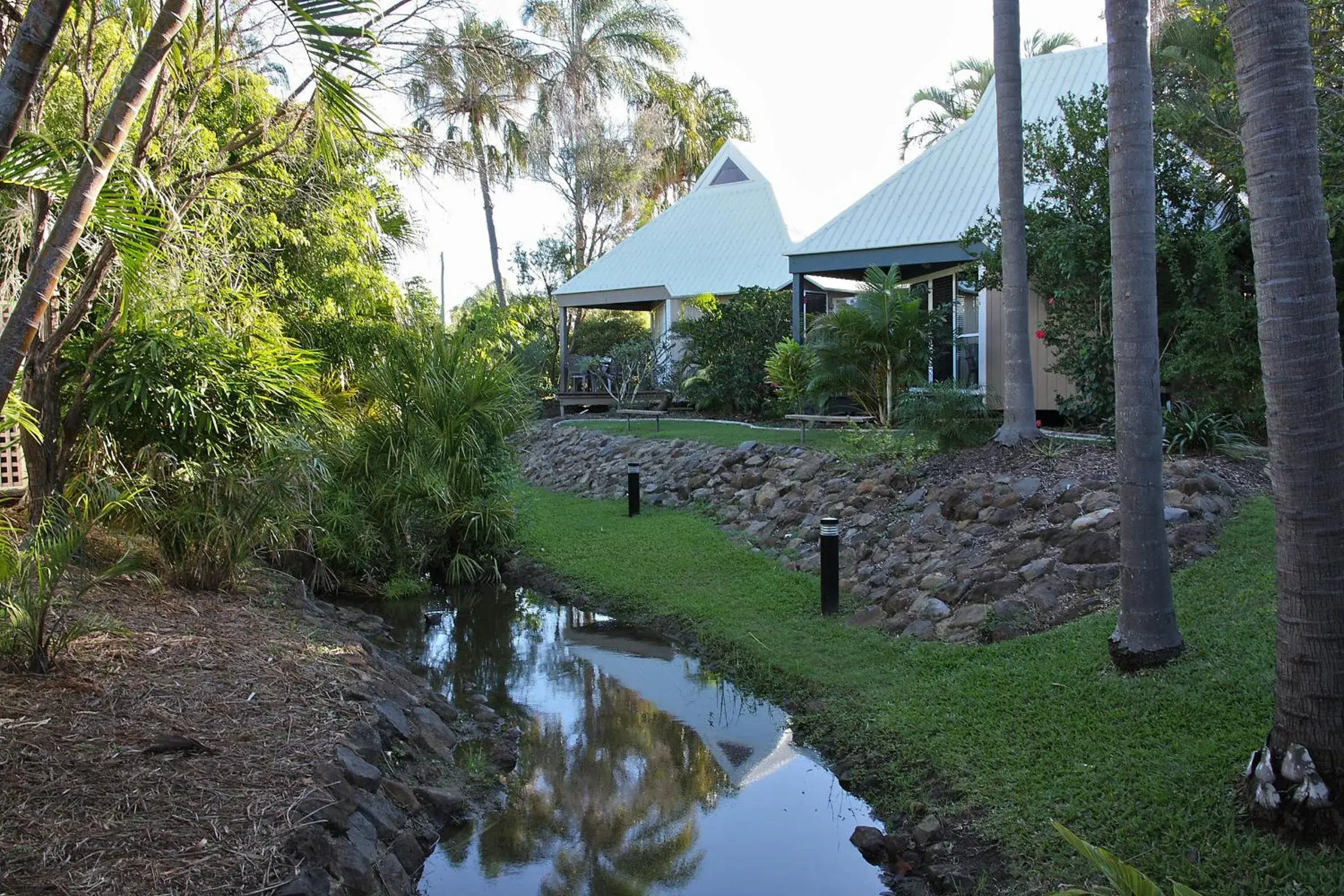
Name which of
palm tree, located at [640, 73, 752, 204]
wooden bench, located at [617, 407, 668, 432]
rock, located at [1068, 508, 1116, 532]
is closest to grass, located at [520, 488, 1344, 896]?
rock, located at [1068, 508, 1116, 532]

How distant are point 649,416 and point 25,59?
1608cm

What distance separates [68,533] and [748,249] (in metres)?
20.1

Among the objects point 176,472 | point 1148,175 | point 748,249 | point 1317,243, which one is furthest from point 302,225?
point 748,249

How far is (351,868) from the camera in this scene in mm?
4180

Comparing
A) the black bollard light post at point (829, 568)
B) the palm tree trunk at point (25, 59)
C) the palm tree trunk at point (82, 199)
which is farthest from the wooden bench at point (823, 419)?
the palm tree trunk at point (25, 59)

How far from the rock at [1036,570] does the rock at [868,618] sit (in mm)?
1093

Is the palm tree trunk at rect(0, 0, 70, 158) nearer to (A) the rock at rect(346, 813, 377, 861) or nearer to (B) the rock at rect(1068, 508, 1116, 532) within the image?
(A) the rock at rect(346, 813, 377, 861)

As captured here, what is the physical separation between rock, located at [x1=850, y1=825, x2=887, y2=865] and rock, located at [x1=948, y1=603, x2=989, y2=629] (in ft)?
8.55

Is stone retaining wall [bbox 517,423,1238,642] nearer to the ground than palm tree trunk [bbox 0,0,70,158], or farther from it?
nearer to the ground

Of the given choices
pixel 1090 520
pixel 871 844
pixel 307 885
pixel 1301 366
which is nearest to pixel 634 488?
pixel 1090 520

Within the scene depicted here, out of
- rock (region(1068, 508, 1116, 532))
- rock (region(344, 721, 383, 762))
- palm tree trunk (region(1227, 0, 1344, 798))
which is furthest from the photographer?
rock (region(1068, 508, 1116, 532))

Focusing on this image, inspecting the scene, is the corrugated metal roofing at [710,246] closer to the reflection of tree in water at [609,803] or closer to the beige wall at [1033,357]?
the beige wall at [1033,357]

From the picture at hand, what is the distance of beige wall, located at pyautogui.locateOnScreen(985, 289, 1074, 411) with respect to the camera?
44.1 ft

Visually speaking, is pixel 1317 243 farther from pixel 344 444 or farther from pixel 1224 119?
pixel 344 444
